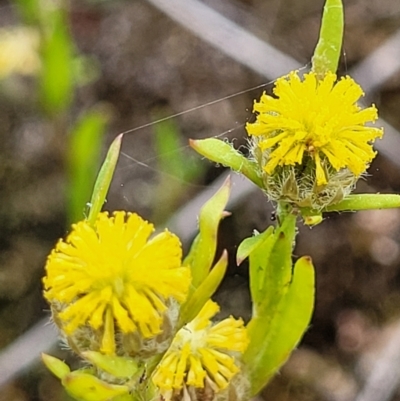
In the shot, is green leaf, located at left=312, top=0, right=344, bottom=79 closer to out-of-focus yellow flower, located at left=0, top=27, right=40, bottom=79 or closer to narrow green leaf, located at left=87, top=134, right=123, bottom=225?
narrow green leaf, located at left=87, top=134, right=123, bottom=225

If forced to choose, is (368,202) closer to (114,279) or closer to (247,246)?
(247,246)

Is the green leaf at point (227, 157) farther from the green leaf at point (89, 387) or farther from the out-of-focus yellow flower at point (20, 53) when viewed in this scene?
the out-of-focus yellow flower at point (20, 53)

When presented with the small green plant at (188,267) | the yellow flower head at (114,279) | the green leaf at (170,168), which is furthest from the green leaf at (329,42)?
the green leaf at (170,168)

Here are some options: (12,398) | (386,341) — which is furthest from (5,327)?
(386,341)

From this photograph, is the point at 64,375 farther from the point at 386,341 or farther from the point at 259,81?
the point at 259,81

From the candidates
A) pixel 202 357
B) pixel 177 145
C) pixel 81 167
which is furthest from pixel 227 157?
pixel 177 145

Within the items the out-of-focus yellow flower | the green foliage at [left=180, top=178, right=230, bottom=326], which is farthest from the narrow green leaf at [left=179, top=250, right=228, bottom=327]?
the out-of-focus yellow flower
